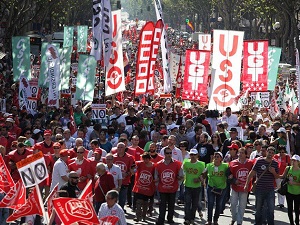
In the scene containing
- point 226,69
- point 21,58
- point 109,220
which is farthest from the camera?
point 21,58

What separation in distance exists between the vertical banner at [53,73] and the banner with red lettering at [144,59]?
233 centimetres

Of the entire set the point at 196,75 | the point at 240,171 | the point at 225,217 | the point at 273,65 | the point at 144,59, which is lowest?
the point at 225,217

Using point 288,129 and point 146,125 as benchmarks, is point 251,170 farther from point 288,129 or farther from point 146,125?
point 146,125

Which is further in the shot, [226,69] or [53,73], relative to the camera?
[53,73]

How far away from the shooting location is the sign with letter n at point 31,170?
39.8 ft

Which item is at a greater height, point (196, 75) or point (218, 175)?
point (196, 75)

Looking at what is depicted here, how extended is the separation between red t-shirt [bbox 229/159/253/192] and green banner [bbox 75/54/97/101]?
8.98 metres

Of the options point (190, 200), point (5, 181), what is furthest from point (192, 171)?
point (5, 181)

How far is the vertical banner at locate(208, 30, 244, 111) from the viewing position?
21469 millimetres

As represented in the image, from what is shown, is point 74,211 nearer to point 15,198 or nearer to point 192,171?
point 15,198

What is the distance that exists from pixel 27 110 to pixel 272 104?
6528 millimetres

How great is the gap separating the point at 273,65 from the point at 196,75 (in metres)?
3.14

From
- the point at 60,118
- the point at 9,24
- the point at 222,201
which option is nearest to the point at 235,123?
the point at 60,118

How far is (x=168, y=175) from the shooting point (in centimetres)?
1498
